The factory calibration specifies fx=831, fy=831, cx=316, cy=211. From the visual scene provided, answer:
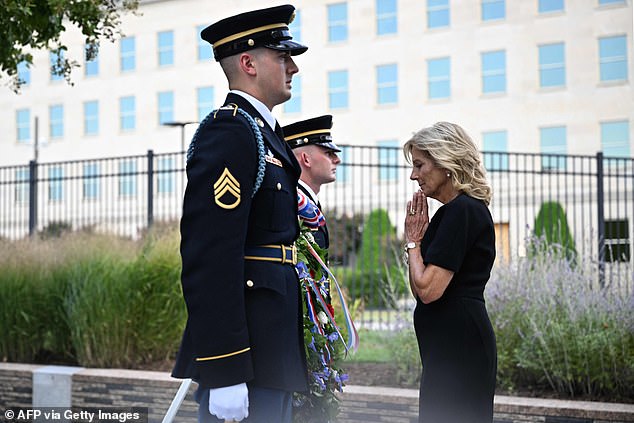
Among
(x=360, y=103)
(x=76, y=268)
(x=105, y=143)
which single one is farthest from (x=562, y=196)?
(x=76, y=268)

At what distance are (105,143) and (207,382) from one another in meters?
42.6

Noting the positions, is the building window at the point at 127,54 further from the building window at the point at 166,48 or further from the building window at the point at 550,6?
the building window at the point at 550,6

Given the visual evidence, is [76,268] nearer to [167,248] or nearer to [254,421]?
[167,248]

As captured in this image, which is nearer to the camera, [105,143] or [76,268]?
[76,268]

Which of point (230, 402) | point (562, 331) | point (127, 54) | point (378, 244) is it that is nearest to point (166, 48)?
point (127, 54)

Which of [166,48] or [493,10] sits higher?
[493,10]

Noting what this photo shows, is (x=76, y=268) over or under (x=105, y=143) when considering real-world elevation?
under

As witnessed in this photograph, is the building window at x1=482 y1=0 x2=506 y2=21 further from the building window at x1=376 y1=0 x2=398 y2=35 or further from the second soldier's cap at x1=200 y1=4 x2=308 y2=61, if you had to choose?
the second soldier's cap at x1=200 y1=4 x2=308 y2=61

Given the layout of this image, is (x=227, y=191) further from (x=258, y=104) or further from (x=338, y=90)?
(x=338, y=90)

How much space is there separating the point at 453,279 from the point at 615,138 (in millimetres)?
32363

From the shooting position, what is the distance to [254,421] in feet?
9.59

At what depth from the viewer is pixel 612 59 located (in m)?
33.7

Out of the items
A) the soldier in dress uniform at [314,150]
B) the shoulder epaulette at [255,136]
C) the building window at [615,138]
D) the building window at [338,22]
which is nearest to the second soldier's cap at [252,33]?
the shoulder epaulette at [255,136]

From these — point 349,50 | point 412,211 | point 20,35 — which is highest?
point 349,50
